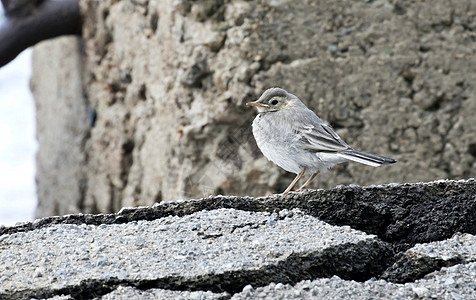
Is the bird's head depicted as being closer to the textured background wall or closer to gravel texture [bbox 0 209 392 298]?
gravel texture [bbox 0 209 392 298]

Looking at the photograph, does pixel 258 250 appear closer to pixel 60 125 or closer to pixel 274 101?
pixel 274 101

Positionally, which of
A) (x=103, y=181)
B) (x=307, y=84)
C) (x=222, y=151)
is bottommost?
(x=103, y=181)

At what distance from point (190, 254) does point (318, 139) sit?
1.39 metres

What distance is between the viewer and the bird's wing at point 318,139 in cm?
367

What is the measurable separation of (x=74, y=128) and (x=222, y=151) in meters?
2.75

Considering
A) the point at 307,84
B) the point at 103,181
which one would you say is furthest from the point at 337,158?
the point at 103,181

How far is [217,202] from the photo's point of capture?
2.92 m

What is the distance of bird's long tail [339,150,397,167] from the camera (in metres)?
3.25

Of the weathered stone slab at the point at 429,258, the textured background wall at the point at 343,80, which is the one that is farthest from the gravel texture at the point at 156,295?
the textured background wall at the point at 343,80

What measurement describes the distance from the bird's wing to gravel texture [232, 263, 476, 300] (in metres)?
1.36

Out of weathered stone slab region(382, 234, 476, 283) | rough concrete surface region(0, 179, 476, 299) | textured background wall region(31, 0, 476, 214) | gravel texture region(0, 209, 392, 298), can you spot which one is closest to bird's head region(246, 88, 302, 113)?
rough concrete surface region(0, 179, 476, 299)

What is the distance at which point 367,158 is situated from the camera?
337cm

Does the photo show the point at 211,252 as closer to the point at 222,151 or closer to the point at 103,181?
the point at 222,151

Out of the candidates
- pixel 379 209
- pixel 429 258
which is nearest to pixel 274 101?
pixel 379 209
